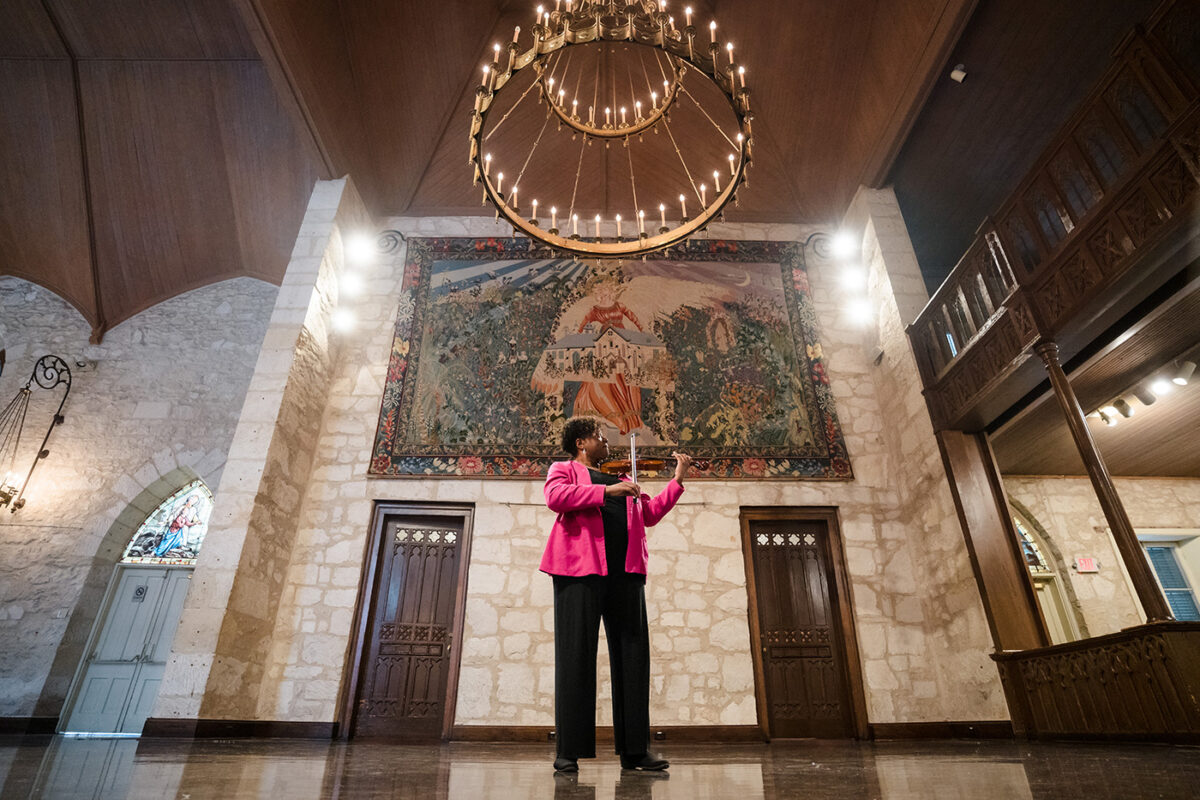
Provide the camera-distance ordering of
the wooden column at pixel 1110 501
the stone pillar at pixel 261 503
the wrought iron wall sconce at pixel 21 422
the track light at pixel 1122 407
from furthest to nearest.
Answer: the wrought iron wall sconce at pixel 21 422
the track light at pixel 1122 407
the stone pillar at pixel 261 503
the wooden column at pixel 1110 501

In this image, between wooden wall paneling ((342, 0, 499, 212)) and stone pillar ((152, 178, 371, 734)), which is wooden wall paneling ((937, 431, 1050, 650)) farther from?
wooden wall paneling ((342, 0, 499, 212))

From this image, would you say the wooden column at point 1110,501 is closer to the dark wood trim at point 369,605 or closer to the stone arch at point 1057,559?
the stone arch at point 1057,559

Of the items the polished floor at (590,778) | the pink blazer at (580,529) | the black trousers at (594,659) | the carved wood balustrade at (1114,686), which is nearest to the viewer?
the polished floor at (590,778)

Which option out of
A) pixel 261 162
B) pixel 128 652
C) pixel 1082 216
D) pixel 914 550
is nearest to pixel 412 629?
pixel 128 652

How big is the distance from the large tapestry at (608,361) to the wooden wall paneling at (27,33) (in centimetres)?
400

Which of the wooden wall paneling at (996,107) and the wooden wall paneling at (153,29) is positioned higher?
the wooden wall paneling at (153,29)

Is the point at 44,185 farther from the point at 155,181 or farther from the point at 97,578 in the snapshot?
the point at 97,578

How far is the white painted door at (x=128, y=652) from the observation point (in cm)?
638

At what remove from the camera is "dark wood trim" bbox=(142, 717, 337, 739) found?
14.7ft

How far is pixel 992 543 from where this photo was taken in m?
5.03

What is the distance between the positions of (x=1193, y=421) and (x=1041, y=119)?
341 cm

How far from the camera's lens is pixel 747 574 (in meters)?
5.84

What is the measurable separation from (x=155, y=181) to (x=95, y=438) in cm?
313

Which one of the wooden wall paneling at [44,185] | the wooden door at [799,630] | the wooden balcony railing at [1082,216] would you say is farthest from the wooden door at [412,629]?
the wooden wall paneling at [44,185]
